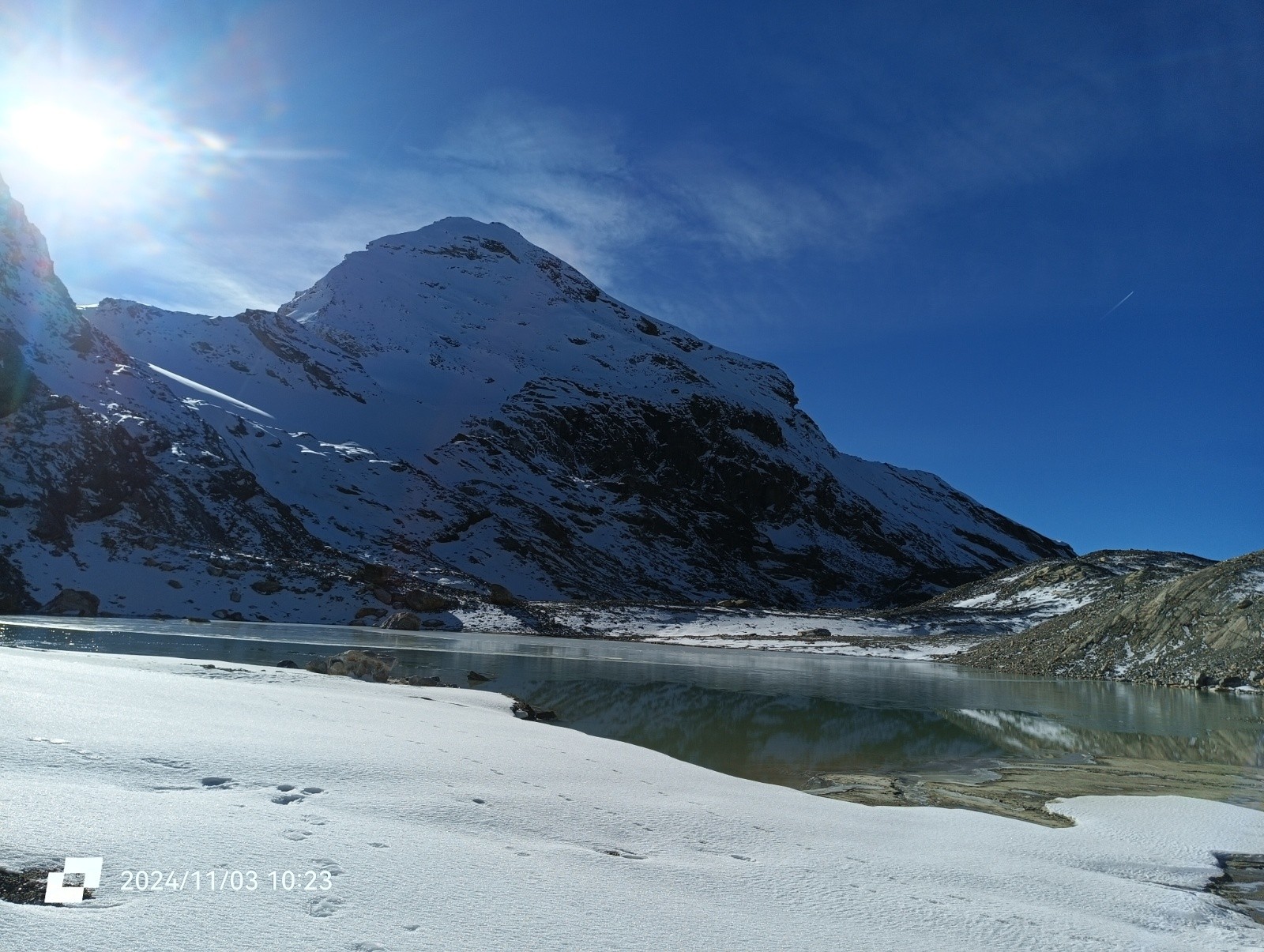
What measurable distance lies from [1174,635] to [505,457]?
374ft

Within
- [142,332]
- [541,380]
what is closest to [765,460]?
[541,380]

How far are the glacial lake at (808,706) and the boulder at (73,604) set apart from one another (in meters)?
8.38

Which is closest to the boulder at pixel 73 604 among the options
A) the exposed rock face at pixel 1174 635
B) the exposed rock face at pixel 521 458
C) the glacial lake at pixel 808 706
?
the glacial lake at pixel 808 706

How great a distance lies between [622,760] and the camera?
350 inches

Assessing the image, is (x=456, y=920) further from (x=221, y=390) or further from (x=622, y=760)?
(x=221, y=390)

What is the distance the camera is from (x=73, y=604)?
44469 millimetres

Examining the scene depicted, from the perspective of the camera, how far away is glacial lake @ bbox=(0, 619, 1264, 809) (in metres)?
12.8

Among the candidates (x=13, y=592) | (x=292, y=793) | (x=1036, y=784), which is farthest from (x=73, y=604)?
(x=1036, y=784)

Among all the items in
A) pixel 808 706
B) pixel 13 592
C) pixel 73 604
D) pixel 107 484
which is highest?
pixel 107 484

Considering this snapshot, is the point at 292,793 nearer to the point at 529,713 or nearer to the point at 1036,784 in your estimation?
the point at 529,713

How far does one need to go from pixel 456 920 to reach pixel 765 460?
586 feet

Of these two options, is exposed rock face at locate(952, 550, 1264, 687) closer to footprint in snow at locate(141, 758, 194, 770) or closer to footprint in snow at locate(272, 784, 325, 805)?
footprint in snow at locate(272, 784, 325, 805)

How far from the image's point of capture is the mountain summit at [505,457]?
95188 mm

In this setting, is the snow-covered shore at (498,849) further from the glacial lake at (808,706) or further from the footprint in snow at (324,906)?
the glacial lake at (808,706)
